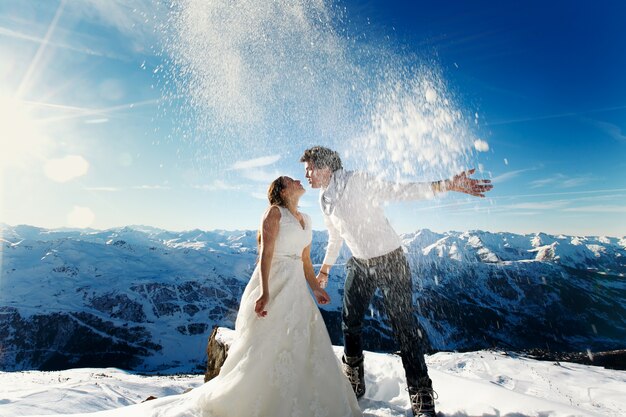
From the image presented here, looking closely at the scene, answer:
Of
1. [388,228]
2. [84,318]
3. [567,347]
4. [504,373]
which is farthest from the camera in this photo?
[567,347]

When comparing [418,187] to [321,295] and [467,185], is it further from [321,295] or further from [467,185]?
[321,295]

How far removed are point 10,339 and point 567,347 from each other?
275 m

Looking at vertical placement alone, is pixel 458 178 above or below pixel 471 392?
above

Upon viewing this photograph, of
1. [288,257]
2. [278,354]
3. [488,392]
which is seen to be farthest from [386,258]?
[488,392]

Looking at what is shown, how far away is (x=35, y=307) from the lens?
16700cm

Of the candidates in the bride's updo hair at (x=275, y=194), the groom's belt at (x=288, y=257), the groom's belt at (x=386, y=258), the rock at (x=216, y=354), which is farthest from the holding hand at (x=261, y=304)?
the rock at (x=216, y=354)

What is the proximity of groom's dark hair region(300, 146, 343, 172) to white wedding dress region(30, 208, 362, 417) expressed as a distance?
2.63 feet

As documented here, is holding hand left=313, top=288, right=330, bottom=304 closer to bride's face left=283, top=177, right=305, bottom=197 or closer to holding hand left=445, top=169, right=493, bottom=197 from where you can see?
Result: bride's face left=283, top=177, right=305, bottom=197

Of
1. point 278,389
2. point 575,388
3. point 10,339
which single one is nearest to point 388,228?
point 278,389

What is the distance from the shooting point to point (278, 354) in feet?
11.8

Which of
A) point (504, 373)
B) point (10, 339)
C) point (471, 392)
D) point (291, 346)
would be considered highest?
point (291, 346)

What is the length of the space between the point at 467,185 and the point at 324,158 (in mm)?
1706

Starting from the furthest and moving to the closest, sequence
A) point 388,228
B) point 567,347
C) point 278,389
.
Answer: point 567,347 → point 388,228 → point 278,389

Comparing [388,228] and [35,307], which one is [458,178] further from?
[35,307]
